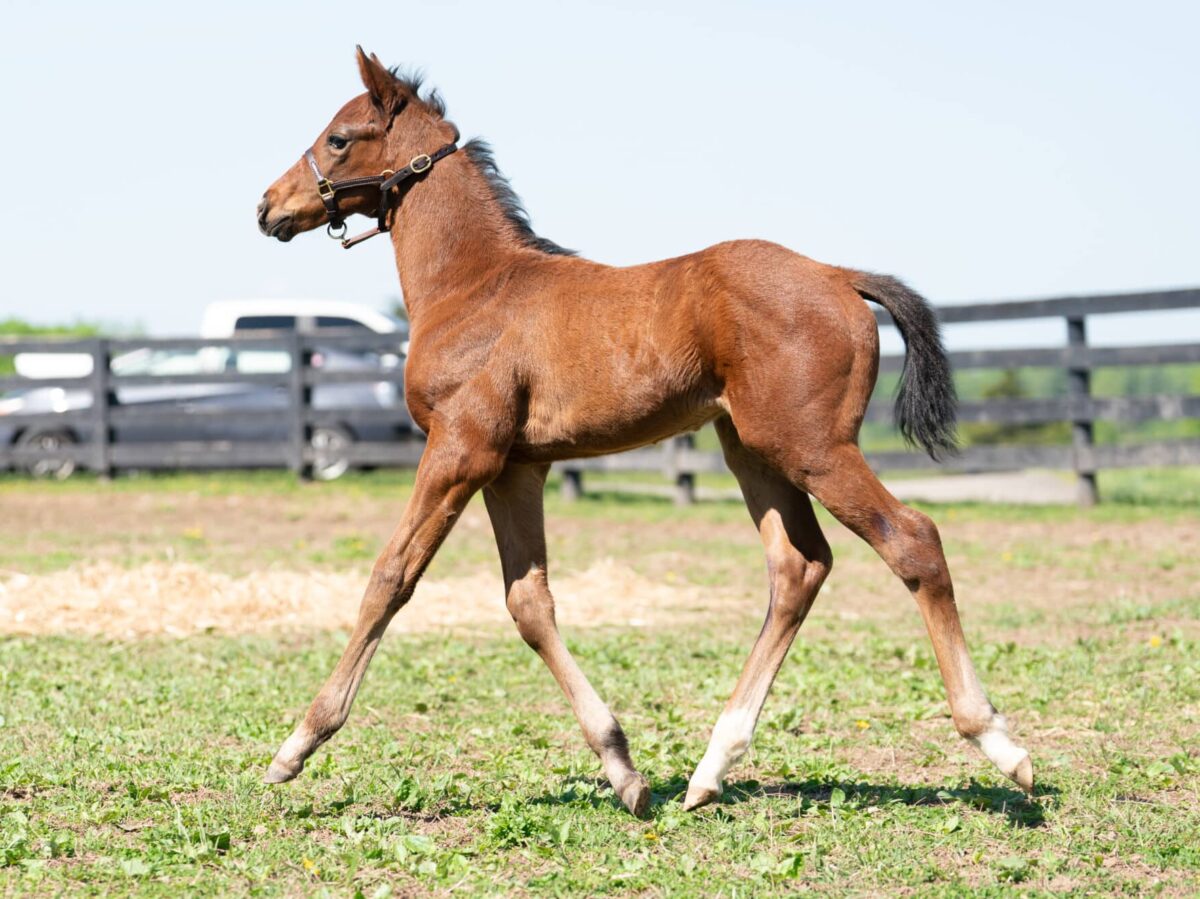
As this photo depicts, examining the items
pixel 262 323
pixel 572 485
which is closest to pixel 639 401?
pixel 572 485

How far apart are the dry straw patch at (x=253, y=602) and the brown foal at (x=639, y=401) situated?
3.90m

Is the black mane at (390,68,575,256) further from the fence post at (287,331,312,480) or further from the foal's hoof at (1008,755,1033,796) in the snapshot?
the fence post at (287,331,312,480)

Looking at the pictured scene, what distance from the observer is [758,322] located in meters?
4.32

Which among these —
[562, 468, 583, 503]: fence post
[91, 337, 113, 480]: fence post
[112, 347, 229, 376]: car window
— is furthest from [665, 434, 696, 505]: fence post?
[91, 337, 113, 480]: fence post

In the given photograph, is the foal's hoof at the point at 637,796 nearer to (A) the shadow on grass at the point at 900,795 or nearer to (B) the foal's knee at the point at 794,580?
(A) the shadow on grass at the point at 900,795

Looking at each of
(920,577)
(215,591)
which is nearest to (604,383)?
(920,577)

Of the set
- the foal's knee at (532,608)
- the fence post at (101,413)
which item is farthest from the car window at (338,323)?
the foal's knee at (532,608)

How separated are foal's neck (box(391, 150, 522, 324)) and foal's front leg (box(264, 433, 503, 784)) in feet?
2.47

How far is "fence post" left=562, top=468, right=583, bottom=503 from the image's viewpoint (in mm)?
15414

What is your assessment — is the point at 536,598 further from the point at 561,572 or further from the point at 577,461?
the point at 577,461

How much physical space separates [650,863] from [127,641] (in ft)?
16.4

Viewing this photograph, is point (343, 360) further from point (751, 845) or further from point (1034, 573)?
point (751, 845)

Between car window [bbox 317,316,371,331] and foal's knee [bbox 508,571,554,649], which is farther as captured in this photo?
car window [bbox 317,316,371,331]

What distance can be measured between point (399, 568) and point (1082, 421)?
10459 millimetres
